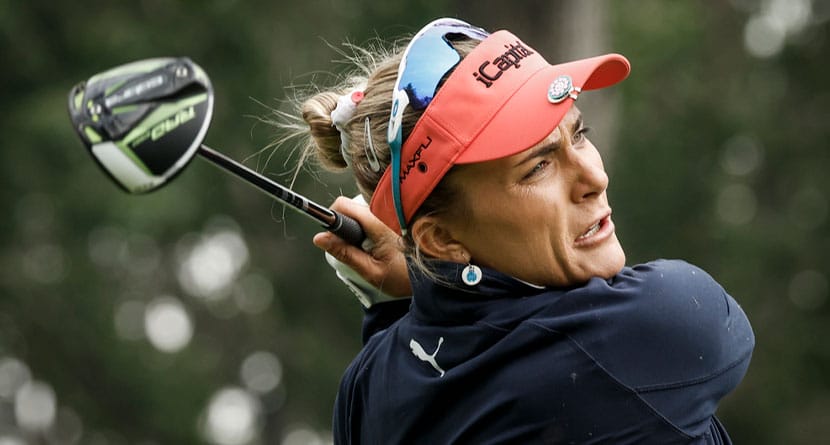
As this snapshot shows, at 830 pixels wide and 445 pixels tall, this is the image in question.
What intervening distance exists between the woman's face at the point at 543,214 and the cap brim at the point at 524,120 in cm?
7

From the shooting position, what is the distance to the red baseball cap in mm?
3400

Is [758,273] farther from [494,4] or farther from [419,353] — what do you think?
[419,353]

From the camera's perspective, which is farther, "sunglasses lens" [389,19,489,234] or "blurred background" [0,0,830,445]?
"blurred background" [0,0,830,445]

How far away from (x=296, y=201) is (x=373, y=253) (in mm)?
436

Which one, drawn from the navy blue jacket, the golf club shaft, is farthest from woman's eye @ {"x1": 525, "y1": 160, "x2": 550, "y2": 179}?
the golf club shaft

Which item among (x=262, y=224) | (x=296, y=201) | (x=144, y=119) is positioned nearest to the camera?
(x=144, y=119)

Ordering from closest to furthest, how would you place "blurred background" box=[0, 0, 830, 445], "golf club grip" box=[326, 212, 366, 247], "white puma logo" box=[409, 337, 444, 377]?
"white puma logo" box=[409, 337, 444, 377] → "golf club grip" box=[326, 212, 366, 247] → "blurred background" box=[0, 0, 830, 445]

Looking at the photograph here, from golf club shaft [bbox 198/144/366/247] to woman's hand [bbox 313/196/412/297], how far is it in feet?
0.08

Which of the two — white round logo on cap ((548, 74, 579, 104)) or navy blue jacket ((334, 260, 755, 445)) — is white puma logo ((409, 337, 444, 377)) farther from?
white round logo on cap ((548, 74, 579, 104))

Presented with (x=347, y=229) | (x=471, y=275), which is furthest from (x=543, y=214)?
(x=347, y=229)

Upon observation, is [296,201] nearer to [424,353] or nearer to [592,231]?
[424,353]

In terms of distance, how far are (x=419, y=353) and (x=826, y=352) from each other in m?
17.5

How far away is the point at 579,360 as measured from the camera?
3.29 metres

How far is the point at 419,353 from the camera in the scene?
11.7ft
